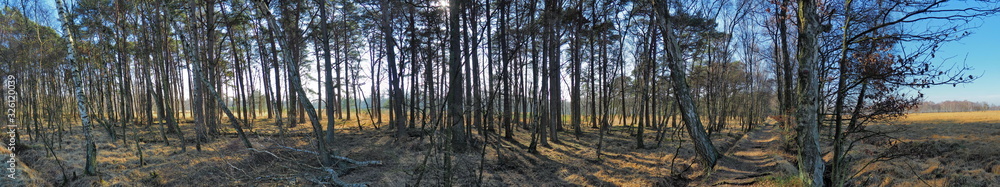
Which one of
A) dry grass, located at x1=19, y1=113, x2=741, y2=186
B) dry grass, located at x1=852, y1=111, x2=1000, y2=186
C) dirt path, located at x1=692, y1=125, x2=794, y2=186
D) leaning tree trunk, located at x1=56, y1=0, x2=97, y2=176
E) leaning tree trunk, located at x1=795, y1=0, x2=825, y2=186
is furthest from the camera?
dirt path, located at x1=692, y1=125, x2=794, y2=186

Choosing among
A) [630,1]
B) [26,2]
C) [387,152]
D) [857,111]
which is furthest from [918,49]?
[26,2]

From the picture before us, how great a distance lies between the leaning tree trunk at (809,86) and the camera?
539 centimetres

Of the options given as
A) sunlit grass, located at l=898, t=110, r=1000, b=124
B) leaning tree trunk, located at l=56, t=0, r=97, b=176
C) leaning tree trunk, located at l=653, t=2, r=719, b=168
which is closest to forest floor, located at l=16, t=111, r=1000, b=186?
leaning tree trunk, located at l=653, t=2, r=719, b=168

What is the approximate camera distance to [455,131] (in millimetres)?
10320

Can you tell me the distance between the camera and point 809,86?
5.50 metres

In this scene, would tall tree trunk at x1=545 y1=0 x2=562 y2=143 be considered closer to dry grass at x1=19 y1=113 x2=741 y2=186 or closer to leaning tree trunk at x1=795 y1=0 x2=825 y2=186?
dry grass at x1=19 y1=113 x2=741 y2=186

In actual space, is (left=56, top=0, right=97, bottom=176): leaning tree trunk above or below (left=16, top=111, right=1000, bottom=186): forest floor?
above

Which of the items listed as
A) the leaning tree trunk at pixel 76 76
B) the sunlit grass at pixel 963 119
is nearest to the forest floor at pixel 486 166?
the leaning tree trunk at pixel 76 76

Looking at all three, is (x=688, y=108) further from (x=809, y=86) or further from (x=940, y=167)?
(x=940, y=167)

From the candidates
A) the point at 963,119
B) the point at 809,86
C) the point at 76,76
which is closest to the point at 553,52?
the point at 809,86

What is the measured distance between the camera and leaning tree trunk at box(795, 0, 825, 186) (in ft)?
17.7

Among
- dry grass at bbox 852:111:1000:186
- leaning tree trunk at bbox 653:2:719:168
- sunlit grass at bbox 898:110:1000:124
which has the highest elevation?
leaning tree trunk at bbox 653:2:719:168

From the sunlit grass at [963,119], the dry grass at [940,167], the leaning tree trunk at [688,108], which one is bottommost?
the sunlit grass at [963,119]

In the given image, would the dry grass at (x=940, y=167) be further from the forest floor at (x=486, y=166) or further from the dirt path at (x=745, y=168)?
the dirt path at (x=745, y=168)
